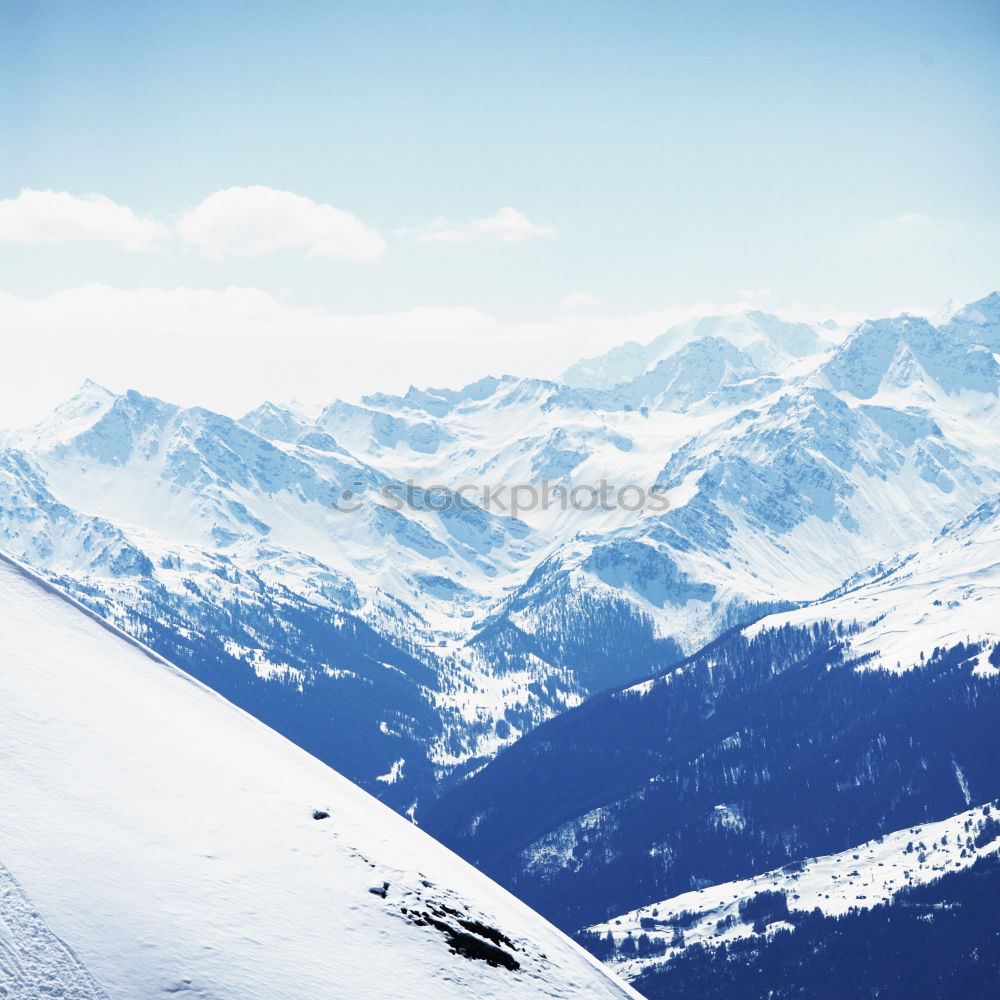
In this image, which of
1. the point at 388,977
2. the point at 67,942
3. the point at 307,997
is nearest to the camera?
the point at 67,942

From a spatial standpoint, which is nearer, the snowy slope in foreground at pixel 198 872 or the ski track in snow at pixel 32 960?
the ski track in snow at pixel 32 960

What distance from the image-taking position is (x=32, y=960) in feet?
156

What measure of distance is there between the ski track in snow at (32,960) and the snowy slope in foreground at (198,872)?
0.07 m

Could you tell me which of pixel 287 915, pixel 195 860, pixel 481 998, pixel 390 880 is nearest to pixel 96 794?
pixel 195 860

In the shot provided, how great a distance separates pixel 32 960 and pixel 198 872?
11.6 m

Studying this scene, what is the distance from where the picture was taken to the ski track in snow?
46.2 meters

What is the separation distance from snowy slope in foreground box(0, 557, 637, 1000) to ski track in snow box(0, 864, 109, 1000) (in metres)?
0.07

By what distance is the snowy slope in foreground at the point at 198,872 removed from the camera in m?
50.8

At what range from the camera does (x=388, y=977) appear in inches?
2228

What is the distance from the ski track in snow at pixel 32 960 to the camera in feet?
152

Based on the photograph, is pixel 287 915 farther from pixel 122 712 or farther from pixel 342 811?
pixel 122 712

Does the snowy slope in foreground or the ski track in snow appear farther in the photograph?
the snowy slope in foreground

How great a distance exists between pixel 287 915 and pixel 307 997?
635cm

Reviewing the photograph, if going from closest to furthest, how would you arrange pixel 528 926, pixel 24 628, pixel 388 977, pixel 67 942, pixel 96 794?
pixel 67 942 < pixel 388 977 < pixel 96 794 < pixel 528 926 < pixel 24 628
